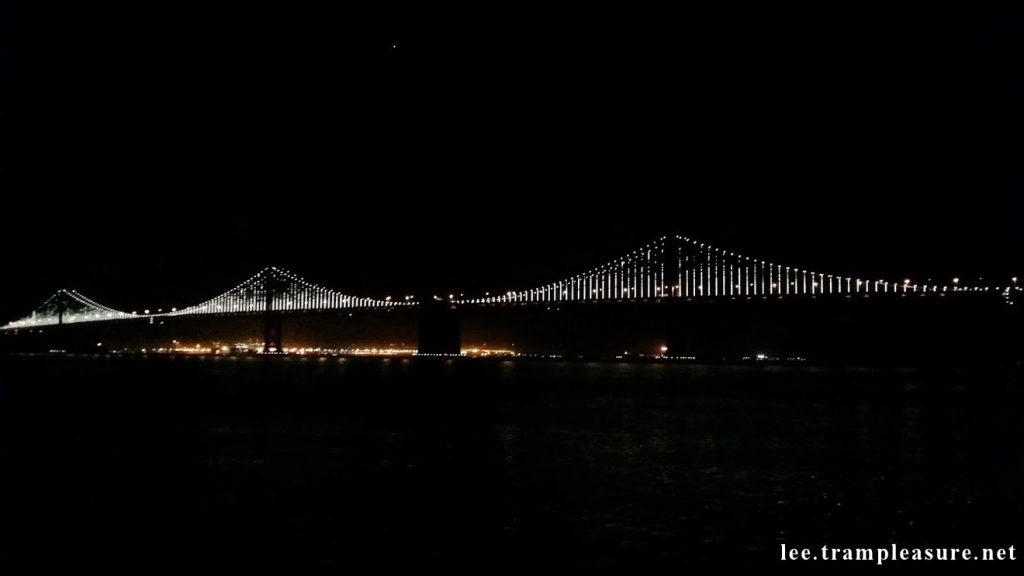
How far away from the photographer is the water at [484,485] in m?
5.67

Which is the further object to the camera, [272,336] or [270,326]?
[272,336]

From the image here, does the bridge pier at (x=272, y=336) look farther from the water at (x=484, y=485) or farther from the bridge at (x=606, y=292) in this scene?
the water at (x=484, y=485)

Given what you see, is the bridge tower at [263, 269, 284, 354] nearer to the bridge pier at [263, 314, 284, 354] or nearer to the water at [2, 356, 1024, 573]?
the bridge pier at [263, 314, 284, 354]

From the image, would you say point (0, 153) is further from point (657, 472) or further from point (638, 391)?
point (638, 391)

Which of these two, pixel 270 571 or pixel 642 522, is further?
pixel 642 522

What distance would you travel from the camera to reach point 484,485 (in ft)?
26.0

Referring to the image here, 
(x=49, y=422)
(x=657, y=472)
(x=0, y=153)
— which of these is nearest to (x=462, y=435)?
(x=657, y=472)

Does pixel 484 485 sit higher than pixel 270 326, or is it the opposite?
pixel 270 326

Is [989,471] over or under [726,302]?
under

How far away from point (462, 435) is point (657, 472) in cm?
378

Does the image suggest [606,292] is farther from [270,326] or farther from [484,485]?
[484,485]

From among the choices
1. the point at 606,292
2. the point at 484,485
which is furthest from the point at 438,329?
the point at 484,485

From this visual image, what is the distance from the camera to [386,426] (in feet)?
43.9

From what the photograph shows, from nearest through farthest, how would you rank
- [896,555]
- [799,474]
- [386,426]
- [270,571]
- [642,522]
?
[270,571] < [896,555] < [642,522] < [799,474] < [386,426]
